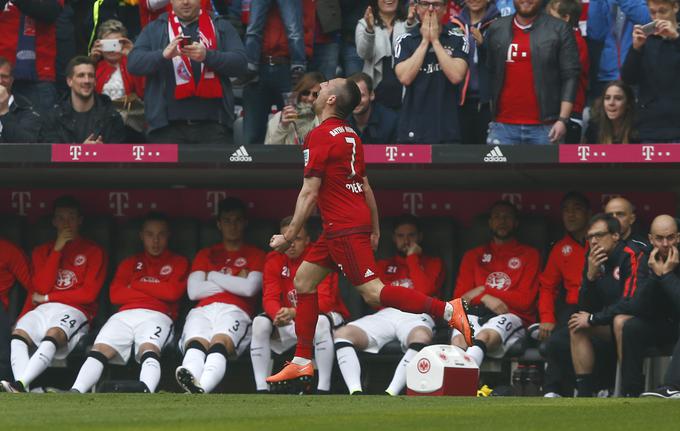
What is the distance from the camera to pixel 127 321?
11.2 metres

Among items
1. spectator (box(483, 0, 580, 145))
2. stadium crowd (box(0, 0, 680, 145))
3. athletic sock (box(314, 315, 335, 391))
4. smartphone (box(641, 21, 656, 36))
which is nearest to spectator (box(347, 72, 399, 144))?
stadium crowd (box(0, 0, 680, 145))

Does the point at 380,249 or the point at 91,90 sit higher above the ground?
the point at 91,90

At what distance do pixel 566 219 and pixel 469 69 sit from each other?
147cm

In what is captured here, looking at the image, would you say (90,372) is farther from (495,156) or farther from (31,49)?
(495,156)

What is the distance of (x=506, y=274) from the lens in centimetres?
1142

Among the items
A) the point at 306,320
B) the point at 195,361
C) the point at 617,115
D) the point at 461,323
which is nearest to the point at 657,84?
the point at 617,115

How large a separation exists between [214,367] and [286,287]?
1.00 metres

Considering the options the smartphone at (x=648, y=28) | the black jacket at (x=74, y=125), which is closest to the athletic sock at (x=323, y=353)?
the black jacket at (x=74, y=125)

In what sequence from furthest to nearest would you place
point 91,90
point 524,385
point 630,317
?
point 91,90, point 524,385, point 630,317

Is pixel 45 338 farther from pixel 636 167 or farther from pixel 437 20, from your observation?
pixel 636 167

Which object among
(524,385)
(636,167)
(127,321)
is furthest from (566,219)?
(127,321)

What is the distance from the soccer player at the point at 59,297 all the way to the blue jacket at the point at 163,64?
48.6 inches

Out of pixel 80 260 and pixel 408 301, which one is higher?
pixel 80 260

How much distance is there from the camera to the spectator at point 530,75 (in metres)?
11.2
